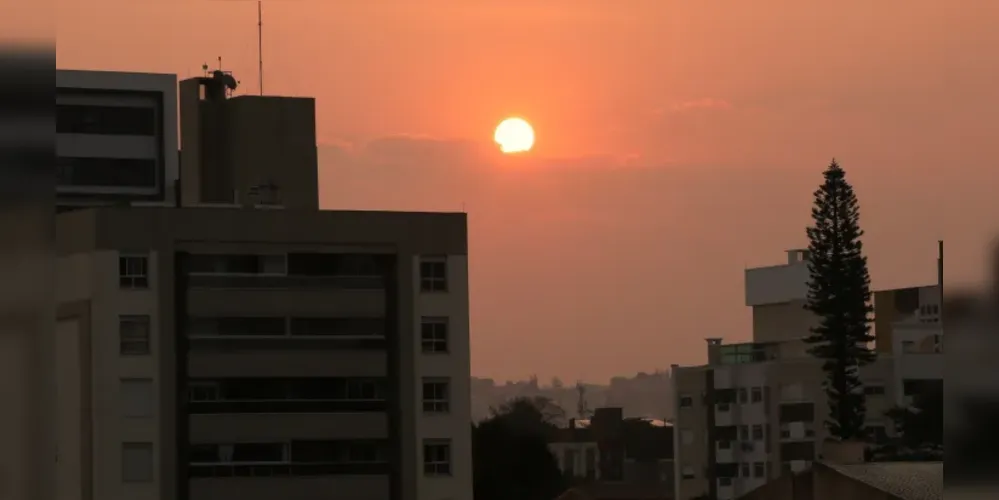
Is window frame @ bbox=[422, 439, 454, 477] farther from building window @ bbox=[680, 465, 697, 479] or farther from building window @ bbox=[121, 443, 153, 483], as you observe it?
building window @ bbox=[680, 465, 697, 479]

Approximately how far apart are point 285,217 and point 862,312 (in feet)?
56.0

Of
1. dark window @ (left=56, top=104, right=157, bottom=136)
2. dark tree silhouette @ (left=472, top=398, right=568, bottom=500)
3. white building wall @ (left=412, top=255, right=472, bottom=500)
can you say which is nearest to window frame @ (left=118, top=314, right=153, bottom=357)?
white building wall @ (left=412, top=255, right=472, bottom=500)

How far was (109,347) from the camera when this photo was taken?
5778cm

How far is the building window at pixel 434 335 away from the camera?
59875 mm

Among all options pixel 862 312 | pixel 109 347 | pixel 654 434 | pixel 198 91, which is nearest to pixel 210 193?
pixel 198 91

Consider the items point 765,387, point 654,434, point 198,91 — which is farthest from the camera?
point 654,434

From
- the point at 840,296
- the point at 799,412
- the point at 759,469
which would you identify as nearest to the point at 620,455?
the point at 759,469

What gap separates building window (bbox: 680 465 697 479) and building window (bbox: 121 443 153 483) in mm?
35549

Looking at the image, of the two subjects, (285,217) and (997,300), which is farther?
(285,217)

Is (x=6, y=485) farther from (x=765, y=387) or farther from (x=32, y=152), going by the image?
(x=765, y=387)

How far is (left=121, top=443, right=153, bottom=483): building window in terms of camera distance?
2226 inches

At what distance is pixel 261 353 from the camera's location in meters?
58.2

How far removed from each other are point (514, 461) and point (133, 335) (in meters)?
14.9

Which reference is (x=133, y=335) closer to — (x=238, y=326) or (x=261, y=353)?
(x=238, y=326)
